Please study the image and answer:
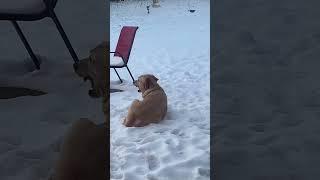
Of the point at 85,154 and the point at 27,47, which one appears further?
the point at 27,47

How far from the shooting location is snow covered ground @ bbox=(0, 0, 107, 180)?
80.0 inches

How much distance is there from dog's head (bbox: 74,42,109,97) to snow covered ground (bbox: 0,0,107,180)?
109 millimetres

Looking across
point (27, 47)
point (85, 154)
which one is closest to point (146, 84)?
point (27, 47)

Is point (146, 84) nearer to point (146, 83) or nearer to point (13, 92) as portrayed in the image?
point (146, 83)

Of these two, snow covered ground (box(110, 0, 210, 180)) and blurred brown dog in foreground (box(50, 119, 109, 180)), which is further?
snow covered ground (box(110, 0, 210, 180))

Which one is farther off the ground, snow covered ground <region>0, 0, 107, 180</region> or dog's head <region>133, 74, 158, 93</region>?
snow covered ground <region>0, 0, 107, 180</region>

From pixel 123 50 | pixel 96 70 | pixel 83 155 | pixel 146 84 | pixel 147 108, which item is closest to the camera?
pixel 83 155

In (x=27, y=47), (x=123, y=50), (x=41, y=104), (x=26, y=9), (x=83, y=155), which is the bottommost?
(x=123, y=50)

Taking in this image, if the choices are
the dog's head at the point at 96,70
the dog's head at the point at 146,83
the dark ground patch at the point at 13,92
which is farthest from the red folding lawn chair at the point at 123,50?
the dog's head at the point at 96,70

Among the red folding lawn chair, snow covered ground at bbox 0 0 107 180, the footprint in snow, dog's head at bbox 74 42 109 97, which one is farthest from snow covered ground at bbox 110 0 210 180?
dog's head at bbox 74 42 109 97

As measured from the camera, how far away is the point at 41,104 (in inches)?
95.3

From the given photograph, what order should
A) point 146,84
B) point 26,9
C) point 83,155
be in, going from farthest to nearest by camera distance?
1. point 146,84
2. point 26,9
3. point 83,155

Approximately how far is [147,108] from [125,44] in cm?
172

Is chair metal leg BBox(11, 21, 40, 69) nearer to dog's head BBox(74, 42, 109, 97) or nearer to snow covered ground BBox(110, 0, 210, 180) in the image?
snow covered ground BBox(110, 0, 210, 180)
